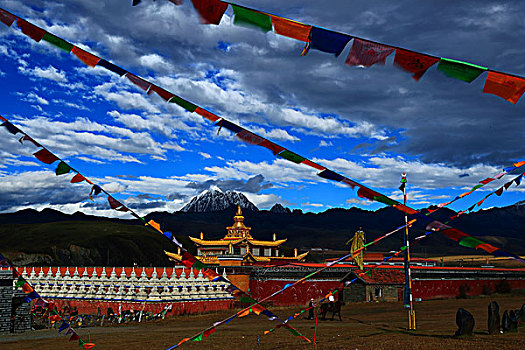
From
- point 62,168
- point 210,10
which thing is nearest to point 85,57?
point 62,168

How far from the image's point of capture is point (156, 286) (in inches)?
1102

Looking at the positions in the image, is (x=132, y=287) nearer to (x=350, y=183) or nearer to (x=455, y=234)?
(x=350, y=183)

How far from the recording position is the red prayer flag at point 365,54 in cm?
479

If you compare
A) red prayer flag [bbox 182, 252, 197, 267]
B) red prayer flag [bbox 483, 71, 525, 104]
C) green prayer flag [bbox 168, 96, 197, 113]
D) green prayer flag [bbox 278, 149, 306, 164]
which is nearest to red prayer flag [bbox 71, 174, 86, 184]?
red prayer flag [bbox 182, 252, 197, 267]

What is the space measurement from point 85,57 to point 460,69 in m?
4.49

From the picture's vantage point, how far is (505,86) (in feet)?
15.3

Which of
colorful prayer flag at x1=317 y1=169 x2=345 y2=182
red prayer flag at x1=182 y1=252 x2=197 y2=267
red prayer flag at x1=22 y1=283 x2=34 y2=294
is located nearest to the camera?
colorful prayer flag at x1=317 y1=169 x2=345 y2=182

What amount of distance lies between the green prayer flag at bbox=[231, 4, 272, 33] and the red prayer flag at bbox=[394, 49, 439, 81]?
130 centimetres

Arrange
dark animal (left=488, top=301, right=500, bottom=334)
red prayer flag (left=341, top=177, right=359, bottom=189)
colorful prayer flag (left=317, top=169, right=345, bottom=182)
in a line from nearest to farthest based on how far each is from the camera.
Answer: red prayer flag (left=341, top=177, right=359, bottom=189)
colorful prayer flag (left=317, top=169, right=345, bottom=182)
dark animal (left=488, top=301, right=500, bottom=334)

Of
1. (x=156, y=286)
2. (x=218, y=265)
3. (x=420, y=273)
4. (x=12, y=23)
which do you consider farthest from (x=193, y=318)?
(x=12, y=23)

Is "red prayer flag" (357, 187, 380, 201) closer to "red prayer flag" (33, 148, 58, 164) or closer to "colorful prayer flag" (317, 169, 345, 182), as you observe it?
"colorful prayer flag" (317, 169, 345, 182)

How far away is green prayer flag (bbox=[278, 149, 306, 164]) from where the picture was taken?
227 inches

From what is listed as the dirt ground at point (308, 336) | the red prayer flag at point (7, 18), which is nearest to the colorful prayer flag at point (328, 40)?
the red prayer flag at point (7, 18)

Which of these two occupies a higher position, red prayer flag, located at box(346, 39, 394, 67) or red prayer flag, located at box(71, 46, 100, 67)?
red prayer flag, located at box(71, 46, 100, 67)
